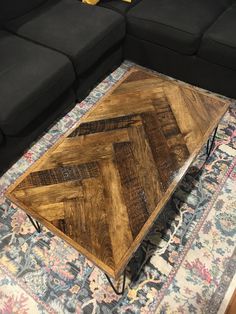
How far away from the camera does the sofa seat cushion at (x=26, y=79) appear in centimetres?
148

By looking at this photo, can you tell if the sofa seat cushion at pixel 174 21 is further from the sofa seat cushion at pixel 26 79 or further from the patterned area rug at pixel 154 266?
the patterned area rug at pixel 154 266

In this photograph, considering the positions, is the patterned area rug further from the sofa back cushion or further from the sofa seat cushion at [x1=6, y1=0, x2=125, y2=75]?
the sofa back cushion

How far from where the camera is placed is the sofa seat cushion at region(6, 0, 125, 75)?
1.77 metres

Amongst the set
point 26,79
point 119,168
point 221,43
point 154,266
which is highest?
point 221,43

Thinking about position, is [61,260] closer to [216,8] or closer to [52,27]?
[52,27]

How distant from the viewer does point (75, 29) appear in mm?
1834

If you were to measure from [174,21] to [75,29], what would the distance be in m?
0.66

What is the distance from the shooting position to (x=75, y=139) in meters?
1.33

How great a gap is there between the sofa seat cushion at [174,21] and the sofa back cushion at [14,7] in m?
0.68

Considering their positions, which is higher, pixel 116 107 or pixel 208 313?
pixel 116 107

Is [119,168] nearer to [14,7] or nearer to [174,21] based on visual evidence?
[174,21]

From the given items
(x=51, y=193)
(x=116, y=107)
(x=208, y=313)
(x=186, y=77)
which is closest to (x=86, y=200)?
(x=51, y=193)

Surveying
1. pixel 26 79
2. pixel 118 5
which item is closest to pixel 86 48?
pixel 26 79

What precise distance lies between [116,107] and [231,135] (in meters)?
0.84
